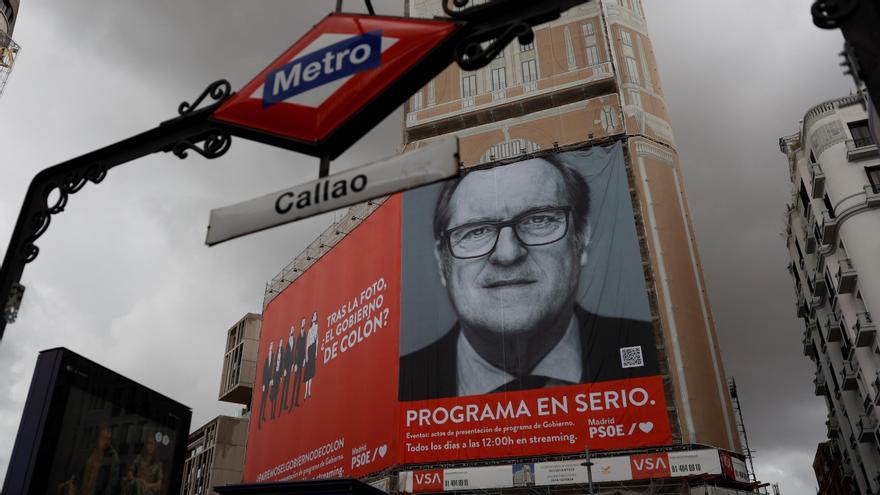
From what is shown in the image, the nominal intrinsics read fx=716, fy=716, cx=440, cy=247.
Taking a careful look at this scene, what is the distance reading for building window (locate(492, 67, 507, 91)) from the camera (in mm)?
39828

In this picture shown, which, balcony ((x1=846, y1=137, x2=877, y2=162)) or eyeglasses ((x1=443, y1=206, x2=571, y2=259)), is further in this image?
balcony ((x1=846, y1=137, x2=877, y2=162))

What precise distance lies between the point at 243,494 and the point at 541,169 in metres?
22.6

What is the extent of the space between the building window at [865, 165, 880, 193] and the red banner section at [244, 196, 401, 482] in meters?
23.0

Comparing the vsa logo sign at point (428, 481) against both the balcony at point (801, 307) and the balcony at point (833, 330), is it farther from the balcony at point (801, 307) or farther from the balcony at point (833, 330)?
the balcony at point (801, 307)

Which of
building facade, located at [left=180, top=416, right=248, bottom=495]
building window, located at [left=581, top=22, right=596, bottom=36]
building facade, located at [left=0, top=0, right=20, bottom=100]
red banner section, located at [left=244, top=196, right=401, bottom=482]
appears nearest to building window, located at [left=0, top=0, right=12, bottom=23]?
building facade, located at [left=0, top=0, right=20, bottom=100]

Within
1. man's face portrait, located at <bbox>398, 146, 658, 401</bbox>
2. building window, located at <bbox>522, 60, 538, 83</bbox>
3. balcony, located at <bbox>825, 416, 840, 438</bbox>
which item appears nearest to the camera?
man's face portrait, located at <bbox>398, 146, 658, 401</bbox>

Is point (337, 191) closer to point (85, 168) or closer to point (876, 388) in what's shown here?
point (85, 168)

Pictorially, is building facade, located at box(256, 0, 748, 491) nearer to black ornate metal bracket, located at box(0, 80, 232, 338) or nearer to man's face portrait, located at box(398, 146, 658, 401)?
man's face portrait, located at box(398, 146, 658, 401)

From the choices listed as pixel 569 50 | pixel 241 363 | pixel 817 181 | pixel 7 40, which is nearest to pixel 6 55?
pixel 7 40

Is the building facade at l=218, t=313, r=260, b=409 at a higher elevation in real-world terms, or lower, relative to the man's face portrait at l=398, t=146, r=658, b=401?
higher

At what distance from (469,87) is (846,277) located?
21.6m

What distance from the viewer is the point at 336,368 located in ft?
122

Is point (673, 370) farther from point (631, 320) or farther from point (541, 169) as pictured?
point (541, 169)

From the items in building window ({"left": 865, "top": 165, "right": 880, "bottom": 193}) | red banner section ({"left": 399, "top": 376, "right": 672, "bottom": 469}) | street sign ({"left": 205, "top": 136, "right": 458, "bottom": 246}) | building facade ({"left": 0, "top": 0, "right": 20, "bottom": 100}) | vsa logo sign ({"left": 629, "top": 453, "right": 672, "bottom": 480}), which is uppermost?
building facade ({"left": 0, "top": 0, "right": 20, "bottom": 100})
